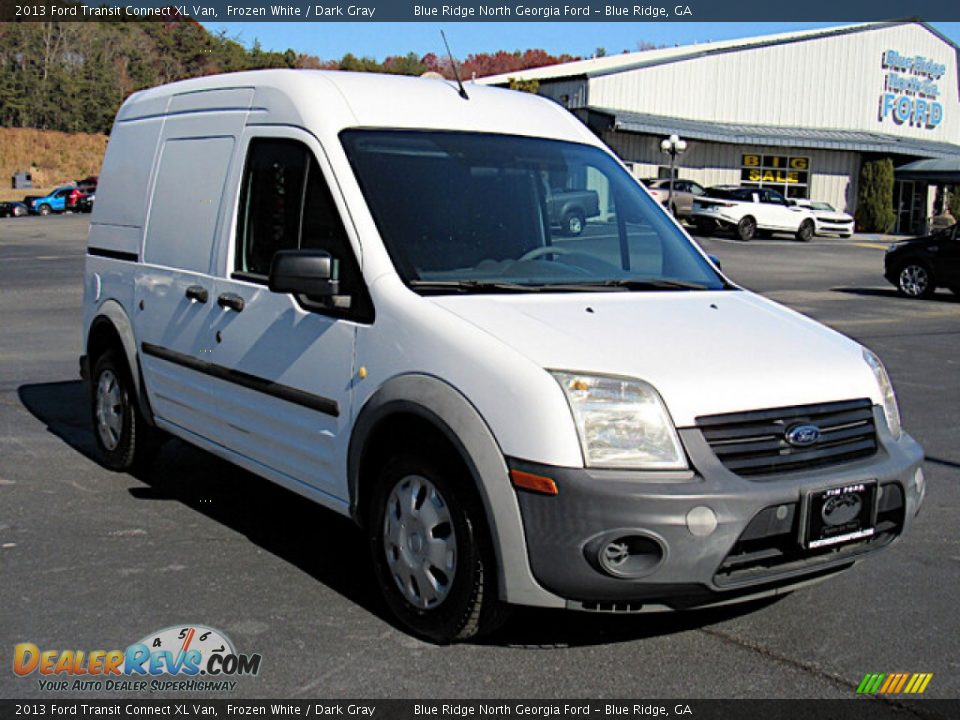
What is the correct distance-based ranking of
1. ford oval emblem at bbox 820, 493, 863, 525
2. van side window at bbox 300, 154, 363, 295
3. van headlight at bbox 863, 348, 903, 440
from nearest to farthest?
ford oval emblem at bbox 820, 493, 863, 525 → van headlight at bbox 863, 348, 903, 440 → van side window at bbox 300, 154, 363, 295

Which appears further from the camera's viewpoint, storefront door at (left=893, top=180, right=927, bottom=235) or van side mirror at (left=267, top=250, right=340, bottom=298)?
storefront door at (left=893, top=180, right=927, bottom=235)

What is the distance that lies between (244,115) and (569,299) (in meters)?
2.01

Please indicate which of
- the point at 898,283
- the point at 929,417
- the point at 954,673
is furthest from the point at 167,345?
the point at 898,283

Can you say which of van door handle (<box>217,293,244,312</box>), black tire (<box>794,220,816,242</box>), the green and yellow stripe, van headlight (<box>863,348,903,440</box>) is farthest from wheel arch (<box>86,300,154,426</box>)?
black tire (<box>794,220,816,242</box>)

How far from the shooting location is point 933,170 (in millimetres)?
50250

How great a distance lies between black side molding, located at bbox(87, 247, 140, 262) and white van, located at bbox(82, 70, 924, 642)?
282 mm

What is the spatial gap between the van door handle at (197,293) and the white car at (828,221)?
38.6m

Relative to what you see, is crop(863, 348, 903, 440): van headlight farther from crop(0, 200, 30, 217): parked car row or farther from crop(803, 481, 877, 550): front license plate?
crop(0, 200, 30, 217): parked car row

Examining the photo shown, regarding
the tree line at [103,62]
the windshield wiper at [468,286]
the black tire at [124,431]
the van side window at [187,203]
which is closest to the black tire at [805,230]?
the black tire at [124,431]

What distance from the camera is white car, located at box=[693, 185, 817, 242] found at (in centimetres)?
3884

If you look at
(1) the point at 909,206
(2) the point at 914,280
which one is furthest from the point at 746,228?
(1) the point at 909,206

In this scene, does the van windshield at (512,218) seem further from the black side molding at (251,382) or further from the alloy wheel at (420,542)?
A: the alloy wheel at (420,542)

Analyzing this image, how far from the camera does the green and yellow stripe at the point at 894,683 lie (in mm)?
3908

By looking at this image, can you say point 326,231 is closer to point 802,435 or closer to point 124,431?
point 802,435
